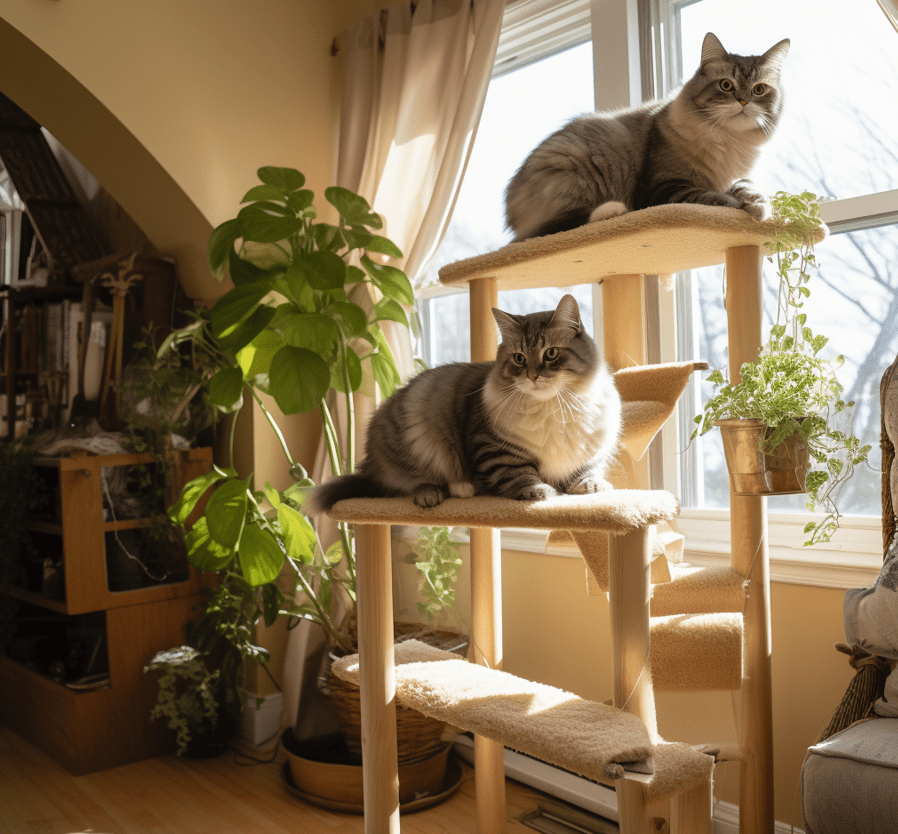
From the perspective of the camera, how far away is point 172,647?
Answer: 8.80 feet

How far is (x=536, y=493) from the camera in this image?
52.5 inches

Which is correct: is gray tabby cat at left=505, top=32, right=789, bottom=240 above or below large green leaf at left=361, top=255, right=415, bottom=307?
above

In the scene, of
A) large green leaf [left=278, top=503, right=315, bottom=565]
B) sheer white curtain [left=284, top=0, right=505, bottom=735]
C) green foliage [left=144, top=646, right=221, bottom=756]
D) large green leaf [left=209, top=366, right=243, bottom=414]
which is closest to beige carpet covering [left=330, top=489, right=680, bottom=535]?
large green leaf [left=209, top=366, right=243, bottom=414]

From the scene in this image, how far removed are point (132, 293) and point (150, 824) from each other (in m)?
1.76

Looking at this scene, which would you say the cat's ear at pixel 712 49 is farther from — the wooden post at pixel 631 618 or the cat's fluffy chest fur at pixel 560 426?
the wooden post at pixel 631 618

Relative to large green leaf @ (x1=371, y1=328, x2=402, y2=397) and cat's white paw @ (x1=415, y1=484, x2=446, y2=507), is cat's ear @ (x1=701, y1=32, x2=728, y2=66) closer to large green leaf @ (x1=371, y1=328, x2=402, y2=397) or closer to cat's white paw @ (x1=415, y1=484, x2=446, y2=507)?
cat's white paw @ (x1=415, y1=484, x2=446, y2=507)

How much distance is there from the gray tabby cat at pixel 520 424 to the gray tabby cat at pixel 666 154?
30 centimetres

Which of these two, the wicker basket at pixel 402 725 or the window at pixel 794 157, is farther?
the wicker basket at pixel 402 725

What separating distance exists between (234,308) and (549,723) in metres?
1.23

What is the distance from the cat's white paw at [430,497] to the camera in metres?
1.42

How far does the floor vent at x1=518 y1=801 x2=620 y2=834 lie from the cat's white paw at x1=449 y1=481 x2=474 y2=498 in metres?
1.12

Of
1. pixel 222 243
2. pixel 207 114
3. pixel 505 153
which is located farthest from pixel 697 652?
pixel 207 114

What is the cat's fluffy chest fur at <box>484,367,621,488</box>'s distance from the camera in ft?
4.63

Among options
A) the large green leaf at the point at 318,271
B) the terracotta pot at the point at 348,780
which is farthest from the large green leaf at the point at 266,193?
the terracotta pot at the point at 348,780
